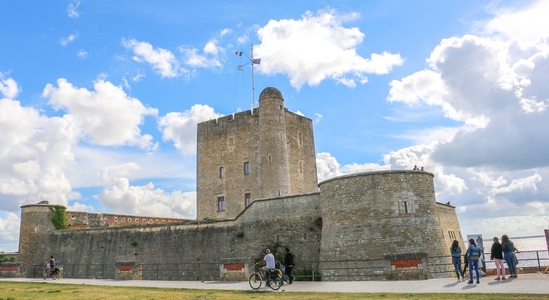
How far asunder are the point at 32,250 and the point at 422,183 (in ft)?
96.7

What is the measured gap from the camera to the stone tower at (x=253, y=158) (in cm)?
3478

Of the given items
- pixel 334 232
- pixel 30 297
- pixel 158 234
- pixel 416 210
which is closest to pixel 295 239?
pixel 334 232

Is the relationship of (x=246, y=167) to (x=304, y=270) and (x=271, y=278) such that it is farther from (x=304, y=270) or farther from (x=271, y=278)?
(x=271, y=278)

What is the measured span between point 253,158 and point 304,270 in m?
14.3

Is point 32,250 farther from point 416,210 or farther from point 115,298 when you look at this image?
point 416,210

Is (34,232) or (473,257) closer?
(473,257)

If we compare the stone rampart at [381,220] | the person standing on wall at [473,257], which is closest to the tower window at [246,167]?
the stone rampart at [381,220]

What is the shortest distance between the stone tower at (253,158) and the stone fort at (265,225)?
89 millimetres

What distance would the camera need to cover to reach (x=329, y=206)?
22.4 metres

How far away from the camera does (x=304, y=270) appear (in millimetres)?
23297

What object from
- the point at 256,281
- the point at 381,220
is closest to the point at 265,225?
the point at 381,220

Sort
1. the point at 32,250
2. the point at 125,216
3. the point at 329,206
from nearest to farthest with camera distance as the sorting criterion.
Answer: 1. the point at 329,206
2. the point at 32,250
3. the point at 125,216

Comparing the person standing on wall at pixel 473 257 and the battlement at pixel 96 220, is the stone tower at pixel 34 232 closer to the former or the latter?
the battlement at pixel 96 220

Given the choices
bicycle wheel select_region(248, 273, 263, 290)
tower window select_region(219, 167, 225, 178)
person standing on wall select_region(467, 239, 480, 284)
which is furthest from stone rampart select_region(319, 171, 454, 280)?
tower window select_region(219, 167, 225, 178)
